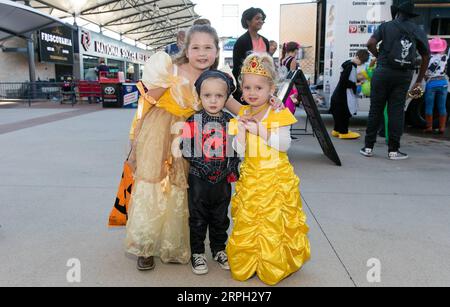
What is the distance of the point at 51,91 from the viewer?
57.0 ft

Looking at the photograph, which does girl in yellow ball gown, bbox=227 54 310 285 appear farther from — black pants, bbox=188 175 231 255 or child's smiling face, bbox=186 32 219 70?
child's smiling face, bbox=186 32 219 70

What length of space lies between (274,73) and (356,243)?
1397 mm

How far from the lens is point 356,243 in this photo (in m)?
2.81

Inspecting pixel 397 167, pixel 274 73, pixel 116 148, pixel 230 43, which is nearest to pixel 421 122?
pixel 397 167

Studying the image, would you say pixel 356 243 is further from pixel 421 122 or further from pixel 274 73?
pixel 421 122

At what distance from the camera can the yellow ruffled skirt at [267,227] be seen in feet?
7.33

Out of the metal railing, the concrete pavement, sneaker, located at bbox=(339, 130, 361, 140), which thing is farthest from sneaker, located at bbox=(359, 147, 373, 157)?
the metal railing

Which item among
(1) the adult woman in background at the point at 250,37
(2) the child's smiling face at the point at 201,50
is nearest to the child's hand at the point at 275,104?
(2) the child's smiling face at the point at 201,50

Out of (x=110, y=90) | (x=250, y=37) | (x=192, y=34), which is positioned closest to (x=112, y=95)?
(x=110, y=90)

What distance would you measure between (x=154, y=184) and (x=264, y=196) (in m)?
0.67

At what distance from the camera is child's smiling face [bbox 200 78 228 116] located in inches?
86.7

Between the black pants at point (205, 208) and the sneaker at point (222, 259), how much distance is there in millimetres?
107

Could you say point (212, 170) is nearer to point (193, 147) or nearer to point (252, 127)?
point (193, 147)

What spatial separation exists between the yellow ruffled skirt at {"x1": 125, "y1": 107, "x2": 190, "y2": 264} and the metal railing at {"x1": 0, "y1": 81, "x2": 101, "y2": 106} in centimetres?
1396
